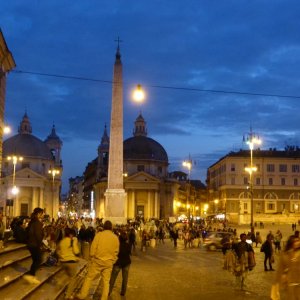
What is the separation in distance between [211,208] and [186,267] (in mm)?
100970

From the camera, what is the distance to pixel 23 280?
13547mm

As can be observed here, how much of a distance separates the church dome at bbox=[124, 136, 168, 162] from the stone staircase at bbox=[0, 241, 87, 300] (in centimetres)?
9734

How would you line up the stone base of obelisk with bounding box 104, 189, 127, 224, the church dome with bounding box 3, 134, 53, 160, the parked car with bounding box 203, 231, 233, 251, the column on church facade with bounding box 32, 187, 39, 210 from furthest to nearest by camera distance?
1. the church dome with bounding box 3, 134, 53, 160
2. the column on church facade with bounding box 32, 187, 39, 210
3. the stone base of obelisk with bounding box 104, 189, 127, 224
4. the parked car with bounding box 203, 231, 233, 251

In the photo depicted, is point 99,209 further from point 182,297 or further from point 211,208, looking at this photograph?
point 182,297

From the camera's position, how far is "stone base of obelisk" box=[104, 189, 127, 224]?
153 ft

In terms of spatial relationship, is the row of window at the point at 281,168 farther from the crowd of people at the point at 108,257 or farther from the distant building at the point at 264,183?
the crowd of people at the point at 108,257

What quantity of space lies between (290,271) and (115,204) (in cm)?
3913

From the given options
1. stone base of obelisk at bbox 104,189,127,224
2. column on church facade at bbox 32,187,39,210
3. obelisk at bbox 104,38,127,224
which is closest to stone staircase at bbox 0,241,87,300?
obelisk at bbox 104,38,127,224

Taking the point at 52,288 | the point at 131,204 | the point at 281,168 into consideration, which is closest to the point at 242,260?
the point at 52,288

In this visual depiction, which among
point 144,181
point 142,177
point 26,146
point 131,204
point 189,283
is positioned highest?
point 26,146

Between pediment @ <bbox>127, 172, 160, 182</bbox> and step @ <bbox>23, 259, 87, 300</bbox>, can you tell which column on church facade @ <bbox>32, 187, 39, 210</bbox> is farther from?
step @ <bbox>23, 259, 87, 300</bbox>

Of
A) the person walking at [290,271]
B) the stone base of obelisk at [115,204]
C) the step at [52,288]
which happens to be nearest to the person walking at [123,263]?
the step at [52,288]

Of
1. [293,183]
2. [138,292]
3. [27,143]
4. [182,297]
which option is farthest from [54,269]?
[27,143]

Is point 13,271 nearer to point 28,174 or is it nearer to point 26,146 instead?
point 28,174
